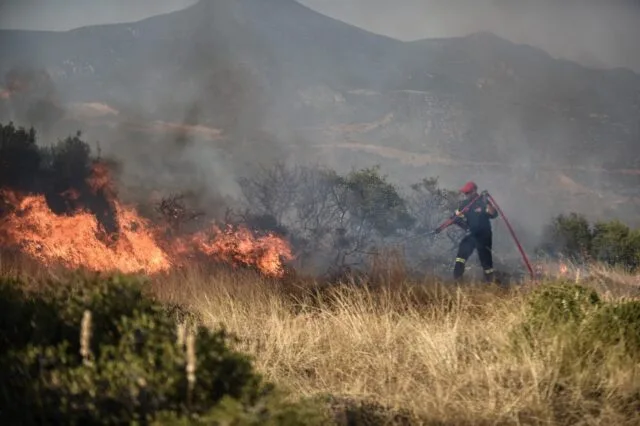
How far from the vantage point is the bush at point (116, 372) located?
3324mm

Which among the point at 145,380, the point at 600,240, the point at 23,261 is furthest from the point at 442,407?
the point at 600,240

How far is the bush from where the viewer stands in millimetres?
3324

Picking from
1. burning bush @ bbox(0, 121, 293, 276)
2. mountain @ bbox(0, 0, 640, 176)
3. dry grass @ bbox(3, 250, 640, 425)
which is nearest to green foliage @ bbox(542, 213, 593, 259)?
mountain @ bbox(0, 0, 640, 176)

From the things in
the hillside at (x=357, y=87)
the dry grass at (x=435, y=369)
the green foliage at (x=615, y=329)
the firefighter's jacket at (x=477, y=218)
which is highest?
the hillside at (x=357, y=87)

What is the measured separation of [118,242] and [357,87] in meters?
17.3

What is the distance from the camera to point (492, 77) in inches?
1179

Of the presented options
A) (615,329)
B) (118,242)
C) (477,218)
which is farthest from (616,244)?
(615,329)

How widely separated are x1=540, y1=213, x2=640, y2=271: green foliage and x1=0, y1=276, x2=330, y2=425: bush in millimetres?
14999

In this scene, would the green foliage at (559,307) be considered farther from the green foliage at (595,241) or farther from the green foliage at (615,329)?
the green foliage at (595,241)

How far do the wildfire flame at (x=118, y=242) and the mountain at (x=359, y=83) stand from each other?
35.6 ft

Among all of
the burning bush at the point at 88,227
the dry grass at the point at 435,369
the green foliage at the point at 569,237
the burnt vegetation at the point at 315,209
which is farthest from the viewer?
the green foliage at the point at 569,237

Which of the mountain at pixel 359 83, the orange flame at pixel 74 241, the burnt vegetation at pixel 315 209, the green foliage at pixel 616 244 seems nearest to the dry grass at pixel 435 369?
the orange flame at pixel 74 241

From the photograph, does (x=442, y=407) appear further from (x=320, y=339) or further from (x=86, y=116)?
(x=86, y=116)

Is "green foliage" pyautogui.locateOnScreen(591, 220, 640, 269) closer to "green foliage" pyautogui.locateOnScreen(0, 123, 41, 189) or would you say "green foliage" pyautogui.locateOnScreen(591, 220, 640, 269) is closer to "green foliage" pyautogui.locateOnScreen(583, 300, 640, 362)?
"green foliage" pyautogui.locateOnScreen(583, 300, 640, 362)
